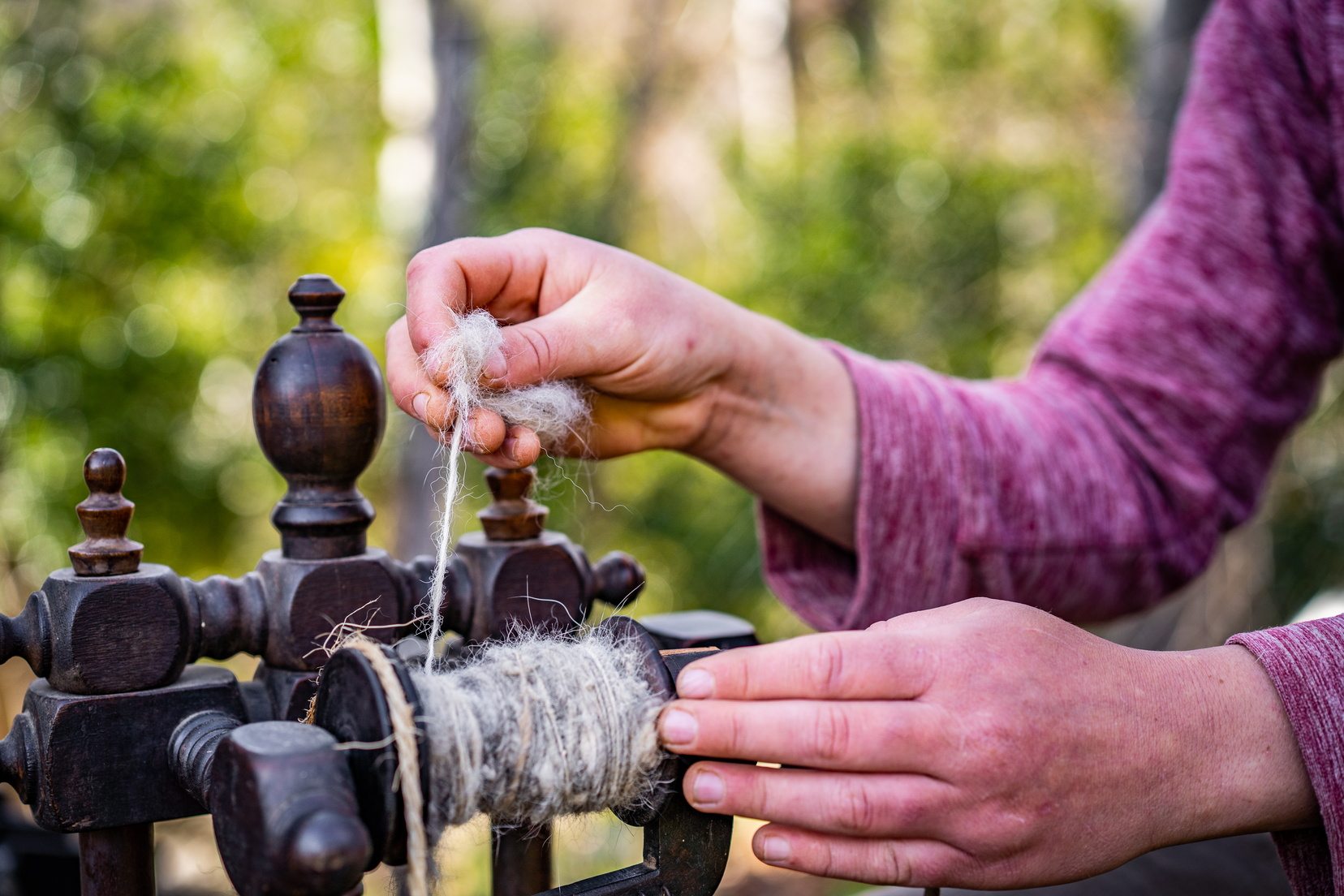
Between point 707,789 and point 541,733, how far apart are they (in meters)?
0.12

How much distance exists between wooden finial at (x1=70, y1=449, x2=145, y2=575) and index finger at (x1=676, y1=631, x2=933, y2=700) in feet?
1.33

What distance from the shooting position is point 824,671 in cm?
66

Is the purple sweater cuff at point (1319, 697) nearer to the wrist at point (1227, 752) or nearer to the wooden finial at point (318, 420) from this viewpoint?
the wrist at point (1227, 752)

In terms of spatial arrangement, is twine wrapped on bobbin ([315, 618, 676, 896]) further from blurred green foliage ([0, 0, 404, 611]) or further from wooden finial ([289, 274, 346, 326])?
blurred green foliage ([0, 0, 404, 611])

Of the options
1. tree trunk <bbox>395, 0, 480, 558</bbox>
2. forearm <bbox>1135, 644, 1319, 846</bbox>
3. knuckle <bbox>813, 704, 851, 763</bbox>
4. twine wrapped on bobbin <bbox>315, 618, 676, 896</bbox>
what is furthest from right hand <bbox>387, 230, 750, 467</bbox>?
tree trunk <bbox>395, 0, 480, 558</bbox>

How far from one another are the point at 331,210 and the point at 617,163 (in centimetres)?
132

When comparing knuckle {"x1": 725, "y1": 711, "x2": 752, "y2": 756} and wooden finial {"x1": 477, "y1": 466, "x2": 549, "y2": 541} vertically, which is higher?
wooden finial {"x1": 477, "y1": 466, "x2": 549, "y2": 541}

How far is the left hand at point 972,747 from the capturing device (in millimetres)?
657

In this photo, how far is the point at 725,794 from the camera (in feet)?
2.22

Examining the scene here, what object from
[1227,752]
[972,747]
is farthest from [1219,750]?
[972,747]

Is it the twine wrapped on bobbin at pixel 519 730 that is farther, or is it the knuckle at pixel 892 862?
the knuckle at pixel 892 862

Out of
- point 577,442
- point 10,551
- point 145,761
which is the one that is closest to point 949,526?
point 577,442

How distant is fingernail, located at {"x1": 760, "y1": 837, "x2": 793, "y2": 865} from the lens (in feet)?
2.27

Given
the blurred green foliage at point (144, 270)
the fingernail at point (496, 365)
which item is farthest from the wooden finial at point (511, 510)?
the blurred green foliage at point (144, 270)
